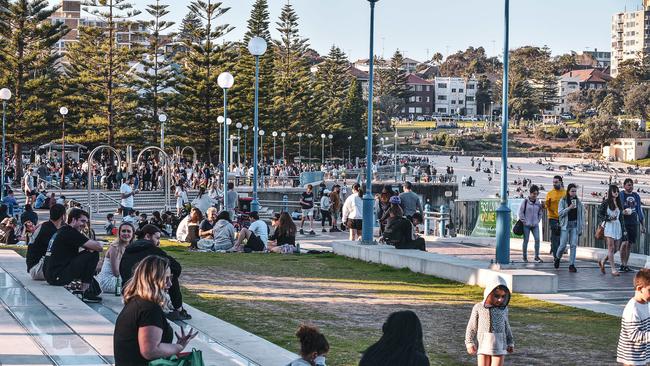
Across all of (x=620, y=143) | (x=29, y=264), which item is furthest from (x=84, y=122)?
(x=620, y=143)

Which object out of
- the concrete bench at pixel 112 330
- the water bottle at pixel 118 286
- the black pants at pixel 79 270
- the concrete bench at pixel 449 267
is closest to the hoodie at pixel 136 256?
the concrete bench at pixel 112 330

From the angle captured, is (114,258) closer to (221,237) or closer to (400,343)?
(400,343)

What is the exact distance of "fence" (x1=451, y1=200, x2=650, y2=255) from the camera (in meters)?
16.7

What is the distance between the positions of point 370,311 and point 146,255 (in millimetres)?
2843

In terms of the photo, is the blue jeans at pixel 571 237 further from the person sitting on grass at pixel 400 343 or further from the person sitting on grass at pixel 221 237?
the person sitting on grass at pixel 400 343

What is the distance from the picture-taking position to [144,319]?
5742mm

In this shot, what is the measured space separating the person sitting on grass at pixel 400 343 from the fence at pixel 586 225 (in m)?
12.6

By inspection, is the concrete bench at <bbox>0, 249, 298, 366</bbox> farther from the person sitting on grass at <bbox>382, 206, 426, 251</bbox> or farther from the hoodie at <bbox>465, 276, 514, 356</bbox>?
the person sitting on grass at <bbox>382, 206, 426, 251</bbox>

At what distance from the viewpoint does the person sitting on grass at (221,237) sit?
58.4 feet

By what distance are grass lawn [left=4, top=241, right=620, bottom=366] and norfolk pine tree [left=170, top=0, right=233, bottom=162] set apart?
41.8 metres

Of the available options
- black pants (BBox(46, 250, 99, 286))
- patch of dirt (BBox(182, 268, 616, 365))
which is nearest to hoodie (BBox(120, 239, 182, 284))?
black pants (BBox(46, 250, 99, 286))

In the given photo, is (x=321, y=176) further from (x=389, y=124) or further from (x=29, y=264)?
(x=389, y=124)

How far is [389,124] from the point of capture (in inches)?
6068


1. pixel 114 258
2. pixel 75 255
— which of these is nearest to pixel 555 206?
pixel 114 258
